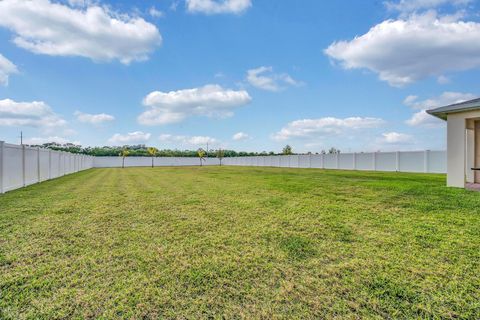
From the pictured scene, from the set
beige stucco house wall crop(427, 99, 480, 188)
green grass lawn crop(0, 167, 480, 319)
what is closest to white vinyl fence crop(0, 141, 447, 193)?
green grass lawn crop(0, 167, 480, 319)

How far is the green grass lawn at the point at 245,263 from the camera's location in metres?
2.09

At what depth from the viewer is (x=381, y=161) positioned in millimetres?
21016

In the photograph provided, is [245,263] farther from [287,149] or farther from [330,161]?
[287,149]

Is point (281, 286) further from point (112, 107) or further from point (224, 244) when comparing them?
point (112, 107)

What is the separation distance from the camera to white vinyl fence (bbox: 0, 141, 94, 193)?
8.62m

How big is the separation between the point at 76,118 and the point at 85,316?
32428 millimetres

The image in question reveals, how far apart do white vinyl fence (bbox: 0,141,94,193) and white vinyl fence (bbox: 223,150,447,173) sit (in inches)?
909

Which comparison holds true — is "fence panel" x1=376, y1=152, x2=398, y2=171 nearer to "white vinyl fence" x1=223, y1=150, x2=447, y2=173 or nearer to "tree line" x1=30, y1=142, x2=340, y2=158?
"white vinyl fence" x1=223, y1=150, x2=447, y2=173

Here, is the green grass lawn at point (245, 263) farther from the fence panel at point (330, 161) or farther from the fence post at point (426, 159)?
the fence panel at point (330, 161)

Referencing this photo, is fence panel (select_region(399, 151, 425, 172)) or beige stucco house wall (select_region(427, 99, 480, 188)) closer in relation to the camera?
beige stucco house wall (select_region(427, 99, 480, 188))

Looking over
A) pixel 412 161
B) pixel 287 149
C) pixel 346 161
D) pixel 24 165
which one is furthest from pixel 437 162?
pixel 287 149

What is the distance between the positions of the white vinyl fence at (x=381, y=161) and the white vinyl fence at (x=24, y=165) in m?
23.1

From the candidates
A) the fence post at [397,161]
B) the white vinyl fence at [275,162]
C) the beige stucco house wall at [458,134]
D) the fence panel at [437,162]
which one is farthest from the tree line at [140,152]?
the beige stucco house wall at [458,134]

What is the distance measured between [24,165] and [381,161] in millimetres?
23325
